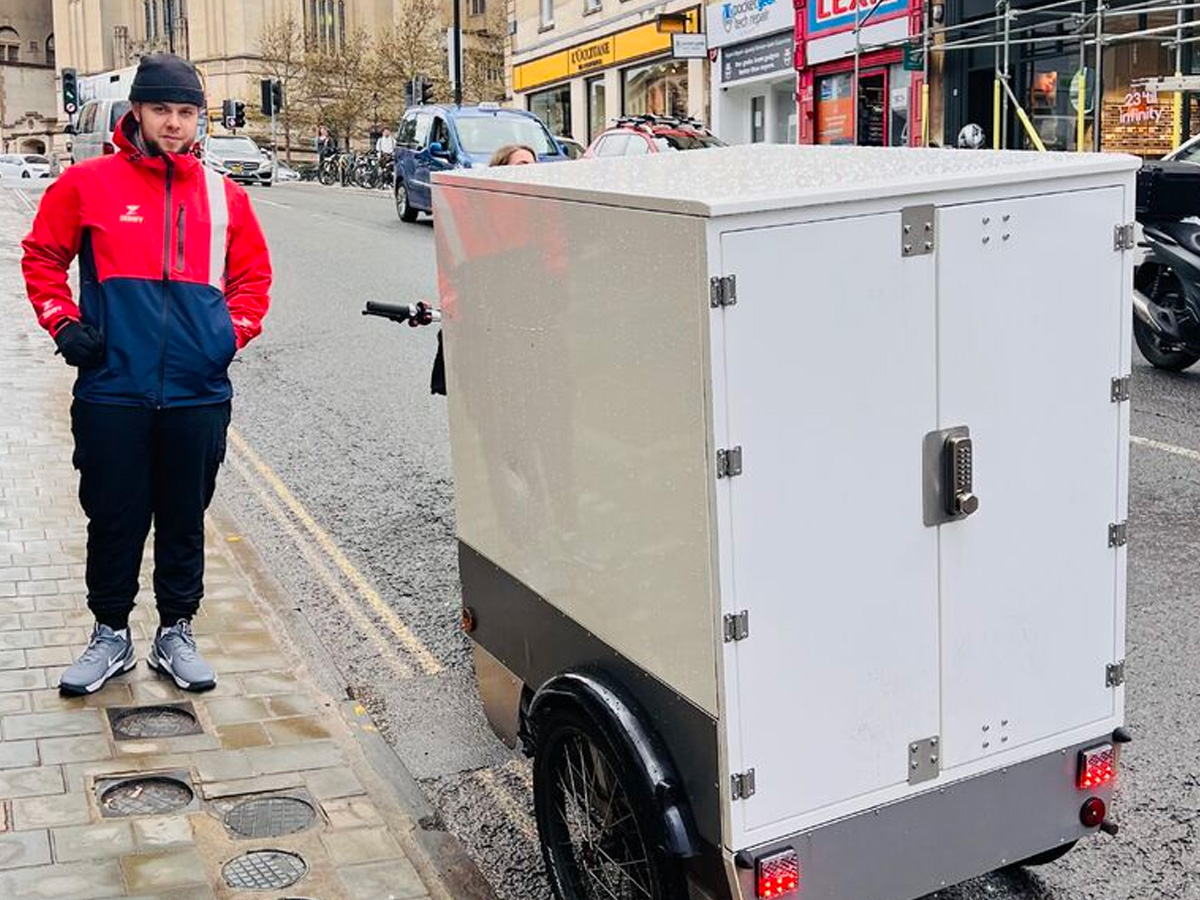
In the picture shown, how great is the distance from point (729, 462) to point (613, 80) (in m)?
38.2

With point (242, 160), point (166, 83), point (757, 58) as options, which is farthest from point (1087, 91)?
point (242, 160)

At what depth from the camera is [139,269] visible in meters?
4.59

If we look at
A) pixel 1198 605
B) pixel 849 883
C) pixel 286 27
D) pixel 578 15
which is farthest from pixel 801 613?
pixel 286 27

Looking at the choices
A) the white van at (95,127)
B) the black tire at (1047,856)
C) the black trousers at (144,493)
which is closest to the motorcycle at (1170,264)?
the black tire at (1047,856)

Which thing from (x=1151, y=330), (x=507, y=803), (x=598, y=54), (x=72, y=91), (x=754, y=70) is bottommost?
(x=507, y=803)

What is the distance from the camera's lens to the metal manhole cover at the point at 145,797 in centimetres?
416

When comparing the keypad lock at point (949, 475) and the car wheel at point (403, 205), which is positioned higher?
the car wheel at point (403, 205)

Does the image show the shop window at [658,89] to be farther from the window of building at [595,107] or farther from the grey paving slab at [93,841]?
the grey paving slab at [93,841]

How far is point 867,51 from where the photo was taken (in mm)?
27438

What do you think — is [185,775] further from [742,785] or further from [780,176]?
[780,176]

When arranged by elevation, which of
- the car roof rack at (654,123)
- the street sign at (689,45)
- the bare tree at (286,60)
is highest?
the bare tree at (286,60)

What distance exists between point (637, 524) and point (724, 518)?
1.19 feet

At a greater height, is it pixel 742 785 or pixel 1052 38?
pixel 1052 38

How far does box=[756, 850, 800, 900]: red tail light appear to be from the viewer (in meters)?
3.01
